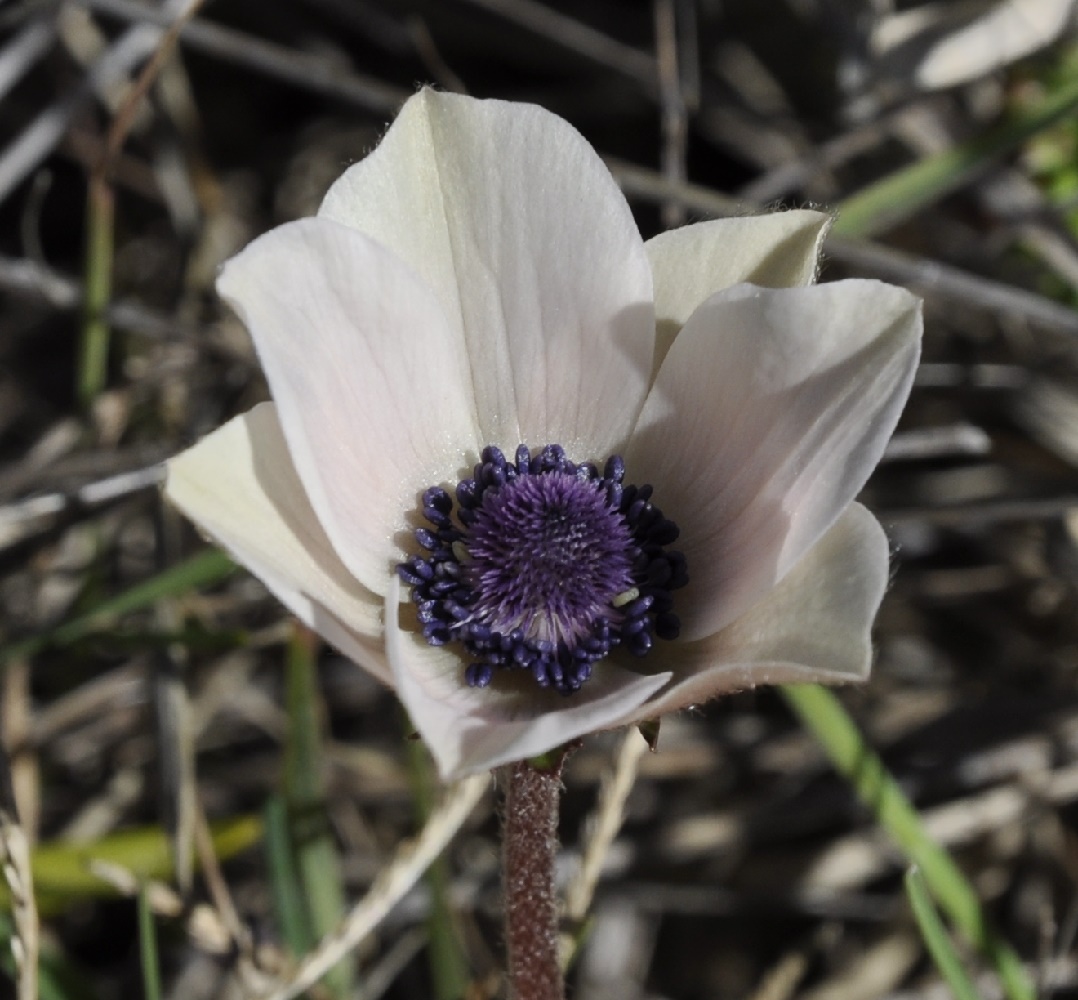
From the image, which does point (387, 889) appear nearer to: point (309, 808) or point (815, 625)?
point (309, 808)

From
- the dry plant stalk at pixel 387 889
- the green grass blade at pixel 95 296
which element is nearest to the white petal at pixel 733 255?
the dry plant stalk at pixel 387 889

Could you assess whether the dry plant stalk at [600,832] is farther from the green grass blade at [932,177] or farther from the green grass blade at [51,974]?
the green grass blade at [932,177]

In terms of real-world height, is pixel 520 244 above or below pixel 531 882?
above

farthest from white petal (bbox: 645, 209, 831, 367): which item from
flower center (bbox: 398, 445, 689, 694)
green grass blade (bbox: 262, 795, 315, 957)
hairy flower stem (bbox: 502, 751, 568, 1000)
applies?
green grass blade (bbox: 262, 795, 315, 957)

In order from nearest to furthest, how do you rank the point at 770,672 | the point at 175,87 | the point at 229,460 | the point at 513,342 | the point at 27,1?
1. the point at 770,672
2. the point at 229,460
3. the point at 513,342
4. the point at 27,1
5. the point at 175,87

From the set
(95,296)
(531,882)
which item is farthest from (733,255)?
(95,296)

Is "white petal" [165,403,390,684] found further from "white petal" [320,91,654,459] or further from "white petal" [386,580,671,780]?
"white petal" [320,91,654,459]

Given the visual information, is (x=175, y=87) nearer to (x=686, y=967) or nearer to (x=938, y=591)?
(x=938, y=591)

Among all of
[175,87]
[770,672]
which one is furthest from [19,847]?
[175,87]
